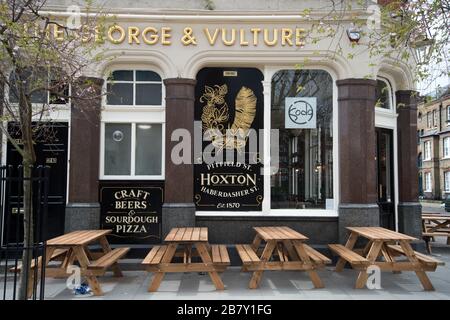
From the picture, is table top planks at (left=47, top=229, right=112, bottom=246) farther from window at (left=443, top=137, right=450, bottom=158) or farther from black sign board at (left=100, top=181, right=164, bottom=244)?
window at (left=443, top=137, right=450, bottom=158)

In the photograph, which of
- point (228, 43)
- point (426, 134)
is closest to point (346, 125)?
point (228, 43)

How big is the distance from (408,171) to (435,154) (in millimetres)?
45204

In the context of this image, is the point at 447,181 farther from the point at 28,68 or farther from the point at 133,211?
the point at 28,68

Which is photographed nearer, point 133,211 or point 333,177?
point 133,211

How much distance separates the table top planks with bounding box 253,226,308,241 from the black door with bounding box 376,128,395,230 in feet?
8.59

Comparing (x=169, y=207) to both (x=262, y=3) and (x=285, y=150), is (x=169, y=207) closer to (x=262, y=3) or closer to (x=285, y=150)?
(x=285, y=150)

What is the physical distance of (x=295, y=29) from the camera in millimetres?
8664

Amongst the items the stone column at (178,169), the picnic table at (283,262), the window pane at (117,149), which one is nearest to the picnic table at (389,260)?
the picnic table at (283,262)

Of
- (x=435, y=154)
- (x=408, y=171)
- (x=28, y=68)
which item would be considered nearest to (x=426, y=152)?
(x=435, y=154)

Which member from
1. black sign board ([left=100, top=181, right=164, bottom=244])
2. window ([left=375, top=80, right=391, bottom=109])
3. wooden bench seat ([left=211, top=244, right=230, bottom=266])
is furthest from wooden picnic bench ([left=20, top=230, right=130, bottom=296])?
window ([left=375, top=80, right=391, bottom=109])

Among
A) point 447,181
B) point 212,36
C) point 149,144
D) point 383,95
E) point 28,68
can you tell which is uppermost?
point 212,36

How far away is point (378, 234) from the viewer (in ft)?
23.9

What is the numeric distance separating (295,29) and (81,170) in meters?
4.87
